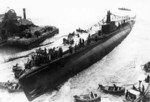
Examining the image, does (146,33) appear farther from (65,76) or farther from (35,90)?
(35,90)

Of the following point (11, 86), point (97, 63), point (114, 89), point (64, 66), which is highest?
point (64, 66)

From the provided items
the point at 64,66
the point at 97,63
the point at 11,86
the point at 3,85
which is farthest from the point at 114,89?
the point at 3,85

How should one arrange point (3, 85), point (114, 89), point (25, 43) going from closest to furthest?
point (114, 89) → point (3, 85) → point (25, 43)

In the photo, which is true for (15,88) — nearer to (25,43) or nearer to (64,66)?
(64,66)

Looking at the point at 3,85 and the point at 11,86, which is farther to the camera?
the point at 3,85

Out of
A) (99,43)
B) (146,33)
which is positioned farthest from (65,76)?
(146,33)

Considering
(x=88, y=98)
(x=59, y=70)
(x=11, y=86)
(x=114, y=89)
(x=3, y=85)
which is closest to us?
(x=88, y=98)

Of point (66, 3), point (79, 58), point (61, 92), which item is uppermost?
point (66, 3)

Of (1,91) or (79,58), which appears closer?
(1,91)
